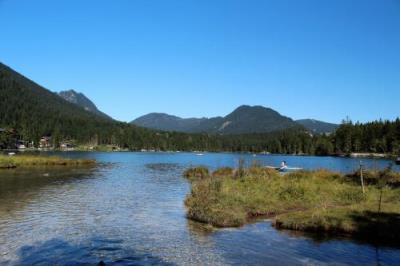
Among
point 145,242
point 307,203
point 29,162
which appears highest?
point 29,162

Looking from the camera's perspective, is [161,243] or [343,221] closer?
[161,243]

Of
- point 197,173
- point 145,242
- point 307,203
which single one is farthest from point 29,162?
point 145,242

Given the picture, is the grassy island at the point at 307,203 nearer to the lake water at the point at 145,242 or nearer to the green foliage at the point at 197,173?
the lake water at the point at 145,242

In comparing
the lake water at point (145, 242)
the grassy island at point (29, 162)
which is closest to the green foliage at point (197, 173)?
the lake water at point (145, 242)

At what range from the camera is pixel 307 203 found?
3194 cm

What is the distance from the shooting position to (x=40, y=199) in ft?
119

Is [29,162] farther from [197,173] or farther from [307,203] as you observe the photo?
[307,203]

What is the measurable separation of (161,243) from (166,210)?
34.5ft

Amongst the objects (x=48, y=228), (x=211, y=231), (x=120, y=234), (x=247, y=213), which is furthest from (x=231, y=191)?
(x=48, y=228)

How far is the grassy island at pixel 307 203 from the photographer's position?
2392 centimetres

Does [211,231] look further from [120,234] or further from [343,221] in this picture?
[343,221]

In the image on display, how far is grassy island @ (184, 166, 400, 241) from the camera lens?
78.5 ft

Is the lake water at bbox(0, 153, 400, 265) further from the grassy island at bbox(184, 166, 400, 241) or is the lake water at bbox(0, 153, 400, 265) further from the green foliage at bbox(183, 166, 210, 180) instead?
the green foliage at bbox(183, 166, 210, 180)

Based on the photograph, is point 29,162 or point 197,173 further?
point 29,162
